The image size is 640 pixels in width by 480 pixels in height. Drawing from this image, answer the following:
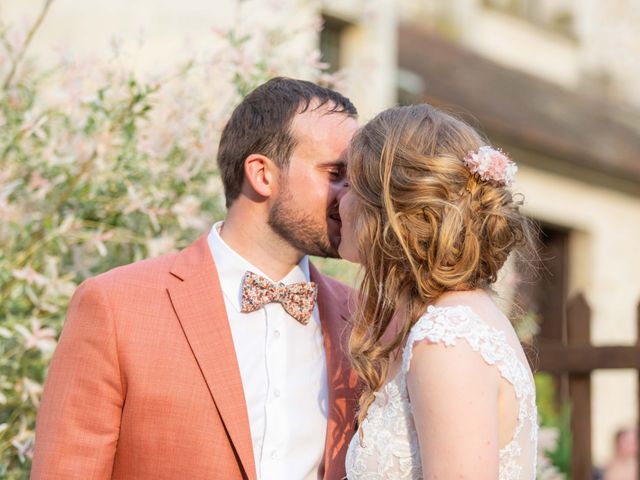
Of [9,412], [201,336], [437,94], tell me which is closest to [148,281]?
Result: [201,336]

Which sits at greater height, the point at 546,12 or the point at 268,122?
the point at 546,12

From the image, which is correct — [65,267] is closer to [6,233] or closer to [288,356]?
[6,233]

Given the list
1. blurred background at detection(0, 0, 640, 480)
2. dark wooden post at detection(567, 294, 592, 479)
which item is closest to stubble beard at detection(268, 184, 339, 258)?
blurred background at detection(0, 0, 640, 480)

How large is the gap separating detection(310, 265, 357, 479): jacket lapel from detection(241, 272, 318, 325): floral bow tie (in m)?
0.10

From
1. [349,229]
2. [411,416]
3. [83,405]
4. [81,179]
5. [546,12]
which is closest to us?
[411,416]

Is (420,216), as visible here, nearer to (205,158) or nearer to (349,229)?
(349,229)

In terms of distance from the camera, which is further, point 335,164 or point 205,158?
point 205,158

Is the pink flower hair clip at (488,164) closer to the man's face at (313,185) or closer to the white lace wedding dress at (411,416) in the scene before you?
the white lace wedding dress at (411,416)

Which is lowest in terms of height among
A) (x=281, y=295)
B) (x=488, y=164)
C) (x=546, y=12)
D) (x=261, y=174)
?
(x=281, y=295)

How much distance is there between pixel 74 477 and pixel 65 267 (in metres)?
1.60

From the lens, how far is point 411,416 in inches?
105

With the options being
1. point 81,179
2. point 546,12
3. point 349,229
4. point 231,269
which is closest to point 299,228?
point 231,269

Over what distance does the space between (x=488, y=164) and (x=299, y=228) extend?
2.81ft

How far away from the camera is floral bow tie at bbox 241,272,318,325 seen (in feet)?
10.7
